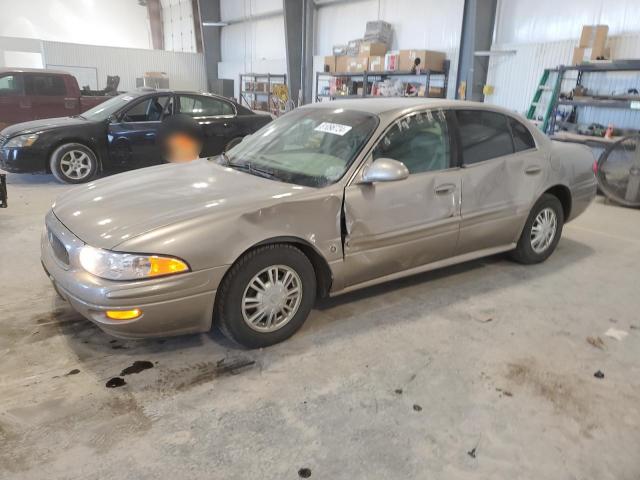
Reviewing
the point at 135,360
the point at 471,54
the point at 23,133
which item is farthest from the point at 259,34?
the point at 135,360

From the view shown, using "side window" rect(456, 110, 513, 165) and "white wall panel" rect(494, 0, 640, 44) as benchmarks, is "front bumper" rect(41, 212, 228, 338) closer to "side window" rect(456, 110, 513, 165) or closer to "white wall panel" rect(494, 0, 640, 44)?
"side window" rect(456, 110, 513, 165)

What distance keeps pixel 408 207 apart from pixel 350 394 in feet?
4.12

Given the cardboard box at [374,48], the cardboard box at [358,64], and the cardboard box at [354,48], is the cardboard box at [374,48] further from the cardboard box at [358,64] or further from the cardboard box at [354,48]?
the cardboard box at [354,48]

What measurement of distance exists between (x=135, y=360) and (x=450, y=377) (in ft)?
5.44

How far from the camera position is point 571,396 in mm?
2480

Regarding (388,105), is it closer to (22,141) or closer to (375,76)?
(22,141)

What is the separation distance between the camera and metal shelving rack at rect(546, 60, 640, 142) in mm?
7023

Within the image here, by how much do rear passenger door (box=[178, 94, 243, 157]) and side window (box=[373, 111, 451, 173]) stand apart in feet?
16.0

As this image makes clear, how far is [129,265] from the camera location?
2.34 meters

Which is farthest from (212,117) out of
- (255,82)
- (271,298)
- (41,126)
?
(255,82)

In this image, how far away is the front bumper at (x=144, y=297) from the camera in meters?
2.34

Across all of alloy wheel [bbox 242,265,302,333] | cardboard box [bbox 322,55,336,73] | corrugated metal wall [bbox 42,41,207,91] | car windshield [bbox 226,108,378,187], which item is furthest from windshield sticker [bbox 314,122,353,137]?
corrugated metal wall [bbox 42,41,207,91]

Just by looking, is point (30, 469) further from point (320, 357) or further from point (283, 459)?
point (320, 357)

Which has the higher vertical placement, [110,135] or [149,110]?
[149,110]
